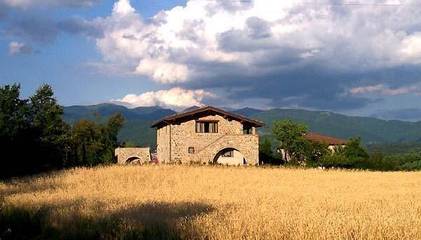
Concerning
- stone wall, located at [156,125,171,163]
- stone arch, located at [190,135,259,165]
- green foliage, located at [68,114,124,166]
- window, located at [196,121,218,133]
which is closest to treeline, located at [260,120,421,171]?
stone arch, located at [190,135,259,165]

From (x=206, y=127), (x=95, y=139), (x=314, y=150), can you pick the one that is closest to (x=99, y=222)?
(x=206, y=127)

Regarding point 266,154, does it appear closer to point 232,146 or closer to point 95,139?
point 232,146

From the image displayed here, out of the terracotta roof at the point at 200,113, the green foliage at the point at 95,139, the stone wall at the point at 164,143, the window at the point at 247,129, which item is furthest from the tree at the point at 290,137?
the green foliage at the point at 95,139

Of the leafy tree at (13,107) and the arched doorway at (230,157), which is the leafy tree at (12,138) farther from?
the arched doorway at (230,157)

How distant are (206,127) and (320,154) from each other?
22.9 metres

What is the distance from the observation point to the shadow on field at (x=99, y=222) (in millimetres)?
11922

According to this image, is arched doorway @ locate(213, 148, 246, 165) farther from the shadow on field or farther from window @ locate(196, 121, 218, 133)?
the shadow on field

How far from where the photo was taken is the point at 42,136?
176ft

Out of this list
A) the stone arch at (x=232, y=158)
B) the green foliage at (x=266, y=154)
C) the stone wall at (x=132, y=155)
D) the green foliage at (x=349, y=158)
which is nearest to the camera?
the stone arch at (x=232, y=158)

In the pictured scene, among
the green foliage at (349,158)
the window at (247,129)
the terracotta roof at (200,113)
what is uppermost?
the terracotta roof at (200,113)

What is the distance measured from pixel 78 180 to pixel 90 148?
2191 inches

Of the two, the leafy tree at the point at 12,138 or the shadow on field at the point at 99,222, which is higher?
the leafy tree at the point at 12,138

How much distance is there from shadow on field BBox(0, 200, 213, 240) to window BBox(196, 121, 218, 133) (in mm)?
44058

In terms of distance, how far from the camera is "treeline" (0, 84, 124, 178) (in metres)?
41.0
